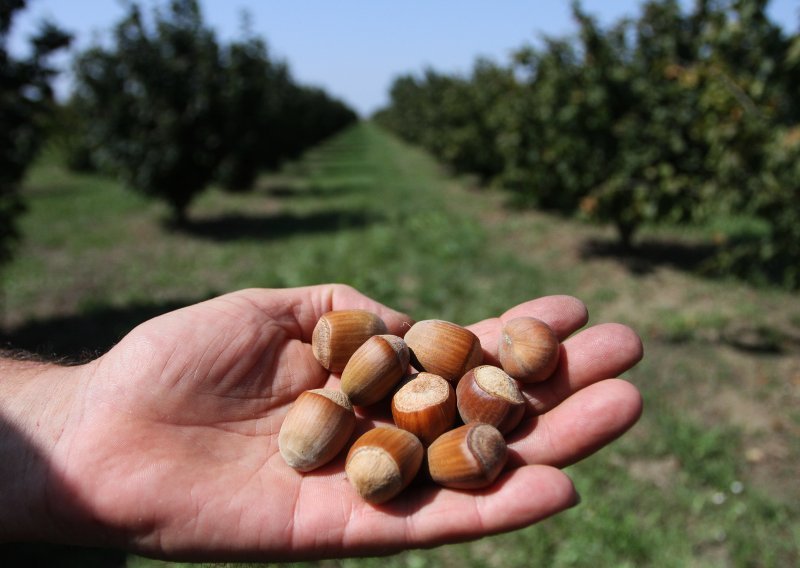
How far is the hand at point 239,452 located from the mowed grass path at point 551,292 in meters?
0.70

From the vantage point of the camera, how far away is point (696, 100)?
701 centimetres

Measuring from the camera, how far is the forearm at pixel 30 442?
191 centimetres

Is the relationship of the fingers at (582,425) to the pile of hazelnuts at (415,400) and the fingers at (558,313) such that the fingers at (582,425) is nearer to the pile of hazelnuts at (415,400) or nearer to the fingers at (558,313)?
the pile of hazelnuts at (415,400)

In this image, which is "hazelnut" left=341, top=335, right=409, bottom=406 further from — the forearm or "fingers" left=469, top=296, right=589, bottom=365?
the forearm

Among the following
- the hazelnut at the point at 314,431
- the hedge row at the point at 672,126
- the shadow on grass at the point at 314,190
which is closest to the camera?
the hazelnut at the point at 314,431

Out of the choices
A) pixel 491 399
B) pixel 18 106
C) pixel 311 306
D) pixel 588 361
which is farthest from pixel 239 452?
pixel 18 106

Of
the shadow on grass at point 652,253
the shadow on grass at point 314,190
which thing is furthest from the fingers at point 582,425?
the shadow on grass at point 314,190

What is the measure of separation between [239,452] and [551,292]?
510cm

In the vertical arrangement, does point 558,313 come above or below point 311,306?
above

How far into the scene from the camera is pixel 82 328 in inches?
233

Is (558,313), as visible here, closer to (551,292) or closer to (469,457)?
(469,457)

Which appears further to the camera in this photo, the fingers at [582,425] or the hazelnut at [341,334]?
the hazelnut at [341,334]

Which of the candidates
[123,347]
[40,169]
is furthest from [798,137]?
[40,169]

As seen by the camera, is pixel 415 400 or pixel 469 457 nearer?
pixel 469 457
